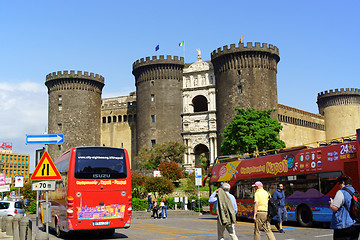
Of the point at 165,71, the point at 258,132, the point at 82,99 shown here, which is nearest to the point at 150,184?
the point at 258,132

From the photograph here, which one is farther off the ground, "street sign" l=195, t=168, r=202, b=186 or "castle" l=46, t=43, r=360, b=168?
"castle" l=46, t=43, r=360, b=168

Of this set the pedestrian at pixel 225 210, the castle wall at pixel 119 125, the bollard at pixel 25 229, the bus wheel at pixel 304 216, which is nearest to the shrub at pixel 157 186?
the bus wheel at pixel 304 216

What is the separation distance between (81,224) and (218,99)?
43290mm

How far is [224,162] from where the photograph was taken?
24328 mm

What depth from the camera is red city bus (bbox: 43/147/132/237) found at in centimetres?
1373

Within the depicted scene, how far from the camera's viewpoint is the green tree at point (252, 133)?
140ft

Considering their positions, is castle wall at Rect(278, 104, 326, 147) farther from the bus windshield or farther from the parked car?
the bus windshield

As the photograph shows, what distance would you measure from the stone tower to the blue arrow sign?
40.8 meters

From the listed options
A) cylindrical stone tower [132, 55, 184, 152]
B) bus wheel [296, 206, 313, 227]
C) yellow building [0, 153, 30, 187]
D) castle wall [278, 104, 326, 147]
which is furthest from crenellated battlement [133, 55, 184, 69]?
yellow building [0, 153, 30, 187]

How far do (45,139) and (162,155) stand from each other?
39882mm

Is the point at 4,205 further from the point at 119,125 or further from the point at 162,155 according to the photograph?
the point at 119,125

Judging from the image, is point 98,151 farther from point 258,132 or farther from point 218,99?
point 218,99

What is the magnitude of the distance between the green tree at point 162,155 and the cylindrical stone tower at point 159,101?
3358 mm

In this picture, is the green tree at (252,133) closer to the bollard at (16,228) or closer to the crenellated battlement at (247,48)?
the crenellated battlement at (247,48)
